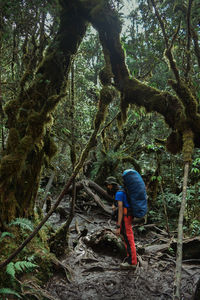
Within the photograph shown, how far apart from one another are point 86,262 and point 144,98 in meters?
4.19

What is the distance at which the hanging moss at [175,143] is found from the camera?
4074 millimetres

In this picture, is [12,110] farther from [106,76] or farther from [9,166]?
[106,76]

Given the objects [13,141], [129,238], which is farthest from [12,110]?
[129,238]

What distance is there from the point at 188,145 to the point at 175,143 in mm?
683

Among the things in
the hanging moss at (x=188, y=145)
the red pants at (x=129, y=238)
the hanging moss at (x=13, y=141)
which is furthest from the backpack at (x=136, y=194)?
the hanging moss at (x=13, y=141)

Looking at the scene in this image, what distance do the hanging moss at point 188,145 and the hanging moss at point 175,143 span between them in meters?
0.30

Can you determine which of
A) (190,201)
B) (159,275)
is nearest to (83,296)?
(159,275)

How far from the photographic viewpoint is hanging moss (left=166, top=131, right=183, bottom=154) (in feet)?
13.4

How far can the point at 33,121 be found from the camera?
14.2ft

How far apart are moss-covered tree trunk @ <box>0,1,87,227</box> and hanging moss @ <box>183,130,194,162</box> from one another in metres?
2.58

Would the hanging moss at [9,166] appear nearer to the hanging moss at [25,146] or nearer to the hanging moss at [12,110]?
the hanging moss at [25,146]

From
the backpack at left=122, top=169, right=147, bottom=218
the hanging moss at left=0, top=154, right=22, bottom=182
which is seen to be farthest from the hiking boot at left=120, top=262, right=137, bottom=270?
the hanging moss at left=0, top=154, right=22, bottom=182

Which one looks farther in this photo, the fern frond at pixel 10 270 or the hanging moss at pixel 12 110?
the hanging moss at pixel 12 110

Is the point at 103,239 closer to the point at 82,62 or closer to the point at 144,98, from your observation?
the point at 144,98
